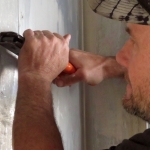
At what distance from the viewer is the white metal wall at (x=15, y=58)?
768mm

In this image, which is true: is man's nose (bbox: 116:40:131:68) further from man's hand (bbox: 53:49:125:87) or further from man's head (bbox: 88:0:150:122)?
man's hand (bbox: 53:49:125:87)

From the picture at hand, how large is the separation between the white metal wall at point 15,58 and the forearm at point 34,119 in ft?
0.14

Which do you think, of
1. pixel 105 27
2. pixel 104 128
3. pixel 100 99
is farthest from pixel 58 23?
pixel 104 128

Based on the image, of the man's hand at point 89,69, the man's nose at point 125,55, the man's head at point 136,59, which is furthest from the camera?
the man's hand at point 89,69

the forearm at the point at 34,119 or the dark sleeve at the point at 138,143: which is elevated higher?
the forearm at the point at 34,119

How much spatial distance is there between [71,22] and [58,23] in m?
0.11

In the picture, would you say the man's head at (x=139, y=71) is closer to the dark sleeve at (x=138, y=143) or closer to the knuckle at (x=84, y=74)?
the dark sleeve at (x=138, y=143)

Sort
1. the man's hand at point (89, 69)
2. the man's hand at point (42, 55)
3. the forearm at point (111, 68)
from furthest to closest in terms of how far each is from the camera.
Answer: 1. the forearm at point (111, 68)
2. the man's hand at point (89, 69)
3. the man's hand at point (42, 55)

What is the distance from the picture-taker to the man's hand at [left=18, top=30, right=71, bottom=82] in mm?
792

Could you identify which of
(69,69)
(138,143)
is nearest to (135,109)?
(138,143)

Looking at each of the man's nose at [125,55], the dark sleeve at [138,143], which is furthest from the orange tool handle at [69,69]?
the dark sleeve at [138,143]

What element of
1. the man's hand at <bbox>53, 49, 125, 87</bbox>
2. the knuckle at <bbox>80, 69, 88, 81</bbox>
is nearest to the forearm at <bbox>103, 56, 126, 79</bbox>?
the man's hand at <bbox>53, 49, 125, 87</bbox>

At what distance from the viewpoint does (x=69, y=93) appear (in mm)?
1152

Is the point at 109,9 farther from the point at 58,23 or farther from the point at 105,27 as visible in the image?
the point at 105,27
